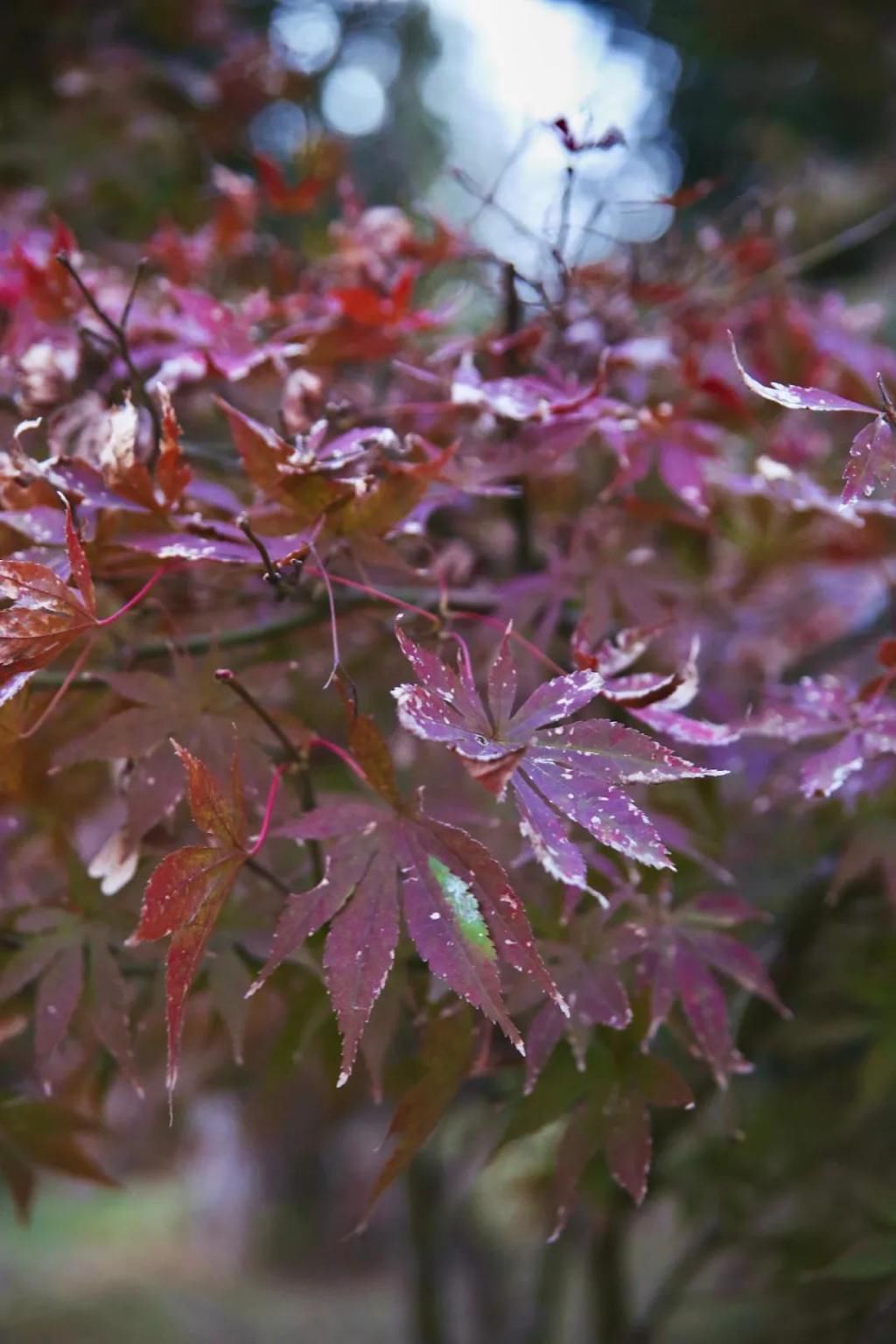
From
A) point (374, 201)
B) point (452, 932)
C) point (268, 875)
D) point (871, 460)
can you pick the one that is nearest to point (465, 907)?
point (452, 932)

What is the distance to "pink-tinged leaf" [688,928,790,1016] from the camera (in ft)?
2.56

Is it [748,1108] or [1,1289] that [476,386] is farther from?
[1,1289]

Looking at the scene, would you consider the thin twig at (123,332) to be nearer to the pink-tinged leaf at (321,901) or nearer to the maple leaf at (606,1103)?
the pink-tinged leaf at (321,901)

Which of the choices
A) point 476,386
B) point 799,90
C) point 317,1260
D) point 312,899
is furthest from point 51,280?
point 317,1260

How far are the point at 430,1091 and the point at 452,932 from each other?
219 millimetres

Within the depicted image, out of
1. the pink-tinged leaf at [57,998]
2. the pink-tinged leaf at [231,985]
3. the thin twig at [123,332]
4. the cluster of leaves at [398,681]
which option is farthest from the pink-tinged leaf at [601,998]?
the thin twig at [123,332]

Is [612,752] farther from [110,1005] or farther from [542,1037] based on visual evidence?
[110,1005]

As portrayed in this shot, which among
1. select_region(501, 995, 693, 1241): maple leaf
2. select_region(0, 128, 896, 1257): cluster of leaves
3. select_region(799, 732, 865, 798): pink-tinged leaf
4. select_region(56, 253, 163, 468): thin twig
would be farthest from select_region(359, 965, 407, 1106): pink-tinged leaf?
select_region(56, 253, 163, 468): thin twig

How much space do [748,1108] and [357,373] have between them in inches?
39.4

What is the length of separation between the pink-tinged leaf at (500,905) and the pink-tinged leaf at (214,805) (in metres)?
0.11

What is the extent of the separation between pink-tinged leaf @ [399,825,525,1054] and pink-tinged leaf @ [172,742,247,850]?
0.31 ft

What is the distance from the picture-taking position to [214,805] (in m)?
0.59

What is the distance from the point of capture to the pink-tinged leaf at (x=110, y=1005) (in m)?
0.75

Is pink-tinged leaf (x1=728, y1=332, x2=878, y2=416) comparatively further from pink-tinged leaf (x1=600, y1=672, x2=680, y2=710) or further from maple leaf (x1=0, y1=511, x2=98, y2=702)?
maple leaf (x1=0, y1=511, x2=98, y2=702)
